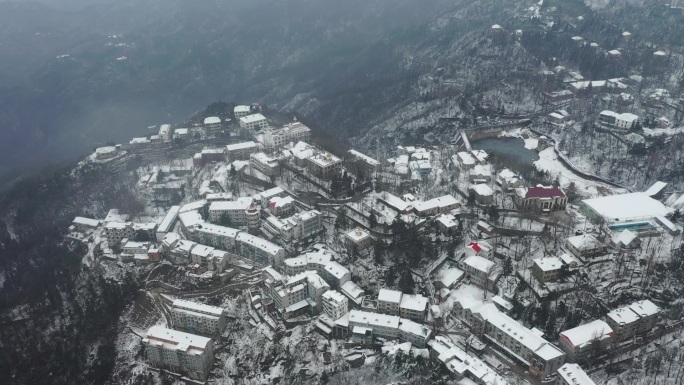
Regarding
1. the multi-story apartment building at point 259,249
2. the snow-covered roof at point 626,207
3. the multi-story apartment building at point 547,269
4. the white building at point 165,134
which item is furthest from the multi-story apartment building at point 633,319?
the white building at point 165,134

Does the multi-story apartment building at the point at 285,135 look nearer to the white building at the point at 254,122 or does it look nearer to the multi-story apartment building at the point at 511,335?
the white building at the point at 254,122

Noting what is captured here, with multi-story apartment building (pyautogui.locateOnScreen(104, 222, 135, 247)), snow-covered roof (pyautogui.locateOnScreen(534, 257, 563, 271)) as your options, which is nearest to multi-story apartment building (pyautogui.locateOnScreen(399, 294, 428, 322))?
A: snow-covered roof (pyautogui.locateOnScreen(534, 257, 563, 271))

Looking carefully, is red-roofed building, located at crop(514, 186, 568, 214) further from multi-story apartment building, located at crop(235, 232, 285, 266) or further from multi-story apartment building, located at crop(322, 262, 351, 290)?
multi-story apartment building, located at crop(235, 232, 285, 266)

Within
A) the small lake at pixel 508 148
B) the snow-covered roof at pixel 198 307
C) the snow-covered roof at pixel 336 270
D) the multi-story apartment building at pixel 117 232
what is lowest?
the small lake at pixel 508 148

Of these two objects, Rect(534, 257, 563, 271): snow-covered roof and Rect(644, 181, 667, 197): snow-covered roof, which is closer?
Rect(534, 257, 563, 271): snow-covered roof

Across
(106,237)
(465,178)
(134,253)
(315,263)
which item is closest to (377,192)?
(465,178)

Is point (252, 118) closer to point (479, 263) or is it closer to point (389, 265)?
point (389, 265)
